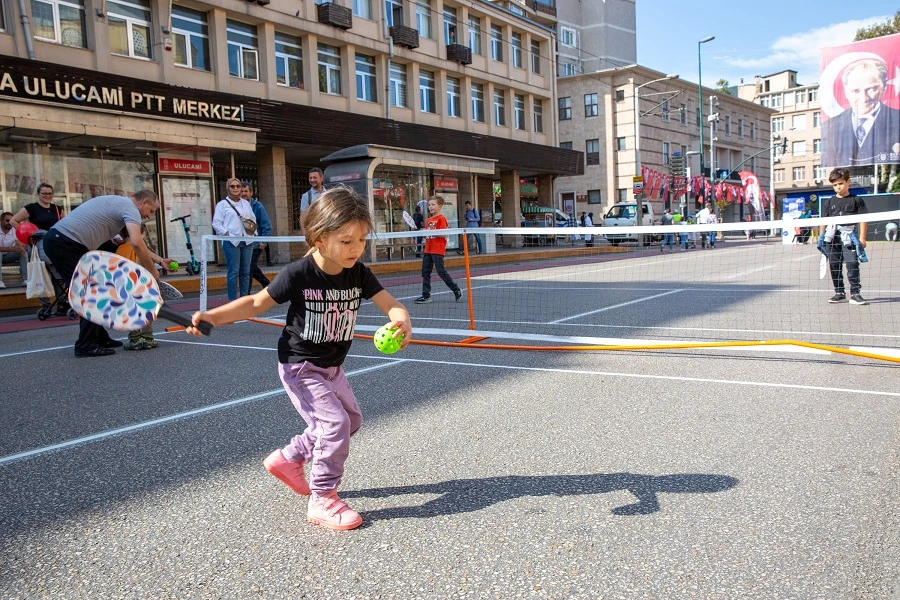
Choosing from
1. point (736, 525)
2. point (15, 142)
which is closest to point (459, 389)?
point (736, 525)

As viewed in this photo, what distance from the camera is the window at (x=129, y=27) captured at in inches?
789

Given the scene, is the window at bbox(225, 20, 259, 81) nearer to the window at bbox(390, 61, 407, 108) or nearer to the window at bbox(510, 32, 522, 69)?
the window at bbox(390, 61, 407, 108)

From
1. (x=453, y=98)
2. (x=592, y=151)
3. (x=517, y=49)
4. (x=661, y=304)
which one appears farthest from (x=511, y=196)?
(x=661, y=304)

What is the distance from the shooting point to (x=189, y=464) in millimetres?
3871

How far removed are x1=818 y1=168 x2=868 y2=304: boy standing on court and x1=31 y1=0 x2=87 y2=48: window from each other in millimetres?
18705

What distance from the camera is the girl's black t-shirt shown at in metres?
3.12

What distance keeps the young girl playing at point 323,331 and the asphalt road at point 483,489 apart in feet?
0.66

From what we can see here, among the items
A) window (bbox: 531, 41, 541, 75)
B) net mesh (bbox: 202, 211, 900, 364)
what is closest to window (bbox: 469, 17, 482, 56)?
window (bbox: 531, 41, 541, 75)

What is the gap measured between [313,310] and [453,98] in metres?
Answer: 32.0

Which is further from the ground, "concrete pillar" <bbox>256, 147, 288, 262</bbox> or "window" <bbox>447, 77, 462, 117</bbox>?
"window" <bbox>447, 77, 462, 117</bbox>

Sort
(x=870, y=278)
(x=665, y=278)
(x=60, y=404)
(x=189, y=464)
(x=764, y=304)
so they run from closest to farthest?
(x=189, y=464) < (x=60, y=404) < (x=764, y=304) < (x=870, y=278) < (x=665, y=278)

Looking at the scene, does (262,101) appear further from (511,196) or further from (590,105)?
(590,105)

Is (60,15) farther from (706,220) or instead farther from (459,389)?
(706,220)

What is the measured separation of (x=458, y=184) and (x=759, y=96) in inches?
3367
